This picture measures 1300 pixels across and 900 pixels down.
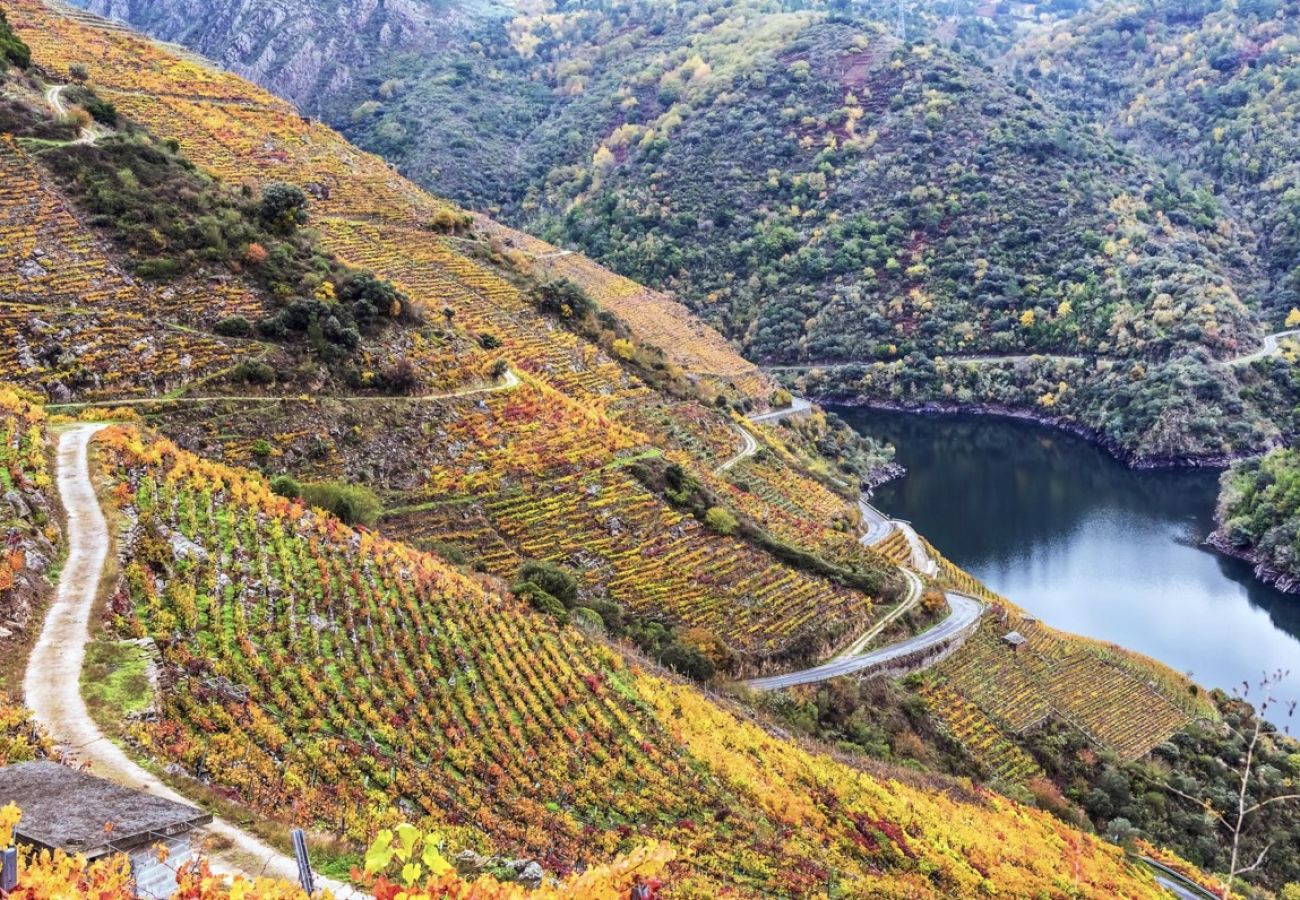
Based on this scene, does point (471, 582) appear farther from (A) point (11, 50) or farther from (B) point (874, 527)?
(A) point (11, 50)

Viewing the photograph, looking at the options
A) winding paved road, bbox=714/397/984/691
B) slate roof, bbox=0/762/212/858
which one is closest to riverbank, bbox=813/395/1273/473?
winding paved road, bbox=714/397/984/691

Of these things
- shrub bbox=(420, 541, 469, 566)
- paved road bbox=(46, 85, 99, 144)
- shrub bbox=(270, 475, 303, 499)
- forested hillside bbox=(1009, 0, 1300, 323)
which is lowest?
shrub bbox=(420, 541, 469, 566)

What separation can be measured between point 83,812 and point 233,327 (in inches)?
1223

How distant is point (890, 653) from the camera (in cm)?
4012

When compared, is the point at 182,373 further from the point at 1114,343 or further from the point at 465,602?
the point at 1114,343

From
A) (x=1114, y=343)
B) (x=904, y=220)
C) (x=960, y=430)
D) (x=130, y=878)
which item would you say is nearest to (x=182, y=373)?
(x=130, y=878)

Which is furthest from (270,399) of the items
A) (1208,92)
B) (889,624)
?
(1208,92)

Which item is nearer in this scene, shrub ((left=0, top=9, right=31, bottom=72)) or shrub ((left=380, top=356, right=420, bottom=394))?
shrub ((left=380, top=356, right=420, bottom=394))

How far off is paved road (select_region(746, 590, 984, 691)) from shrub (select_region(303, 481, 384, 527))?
1516cm

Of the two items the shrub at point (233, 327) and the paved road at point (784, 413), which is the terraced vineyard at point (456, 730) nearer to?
the shrub at point (233, 327)

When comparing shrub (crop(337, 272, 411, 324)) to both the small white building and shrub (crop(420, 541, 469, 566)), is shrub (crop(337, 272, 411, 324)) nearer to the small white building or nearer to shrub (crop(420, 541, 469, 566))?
shrub (crop(420, 541, 469, 566))

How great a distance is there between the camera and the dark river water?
198ft

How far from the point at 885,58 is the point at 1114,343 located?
6600 cm

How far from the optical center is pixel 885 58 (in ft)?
486
